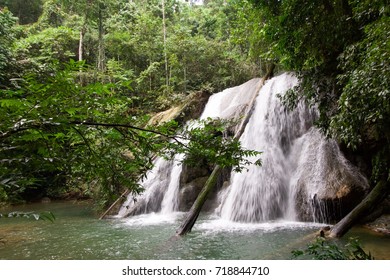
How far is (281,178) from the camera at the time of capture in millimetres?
7508

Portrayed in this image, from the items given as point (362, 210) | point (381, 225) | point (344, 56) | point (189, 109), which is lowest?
point (381, 225)

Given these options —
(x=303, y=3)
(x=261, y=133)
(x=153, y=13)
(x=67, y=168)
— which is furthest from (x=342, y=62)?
(x=153, y=13)

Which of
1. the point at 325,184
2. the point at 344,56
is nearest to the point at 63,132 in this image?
the point at 344,56

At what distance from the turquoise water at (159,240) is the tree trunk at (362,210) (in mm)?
435

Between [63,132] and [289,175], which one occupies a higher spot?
[63,132]

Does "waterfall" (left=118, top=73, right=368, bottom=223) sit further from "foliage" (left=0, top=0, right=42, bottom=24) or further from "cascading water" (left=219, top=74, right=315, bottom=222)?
"foliage" (left=0, top=0, right=42, bottom=24)

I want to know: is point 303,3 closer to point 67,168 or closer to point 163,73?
point 67,168

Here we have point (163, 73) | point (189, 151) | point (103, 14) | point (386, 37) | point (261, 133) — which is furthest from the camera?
point (163, 73)

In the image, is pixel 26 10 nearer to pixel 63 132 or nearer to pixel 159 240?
pixel 159 240

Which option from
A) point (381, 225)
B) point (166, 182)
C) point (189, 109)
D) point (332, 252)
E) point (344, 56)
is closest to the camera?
point (332, 252)

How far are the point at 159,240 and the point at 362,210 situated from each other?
3.67 metres

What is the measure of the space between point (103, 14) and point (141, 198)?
10396mm

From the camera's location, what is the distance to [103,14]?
47.6ft

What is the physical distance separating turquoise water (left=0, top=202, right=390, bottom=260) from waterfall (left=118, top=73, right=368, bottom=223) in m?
0.54
